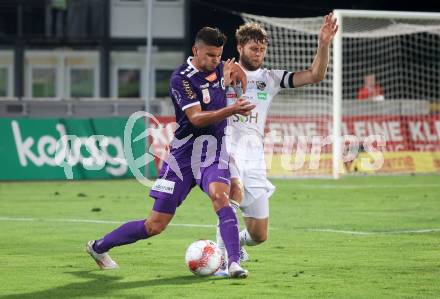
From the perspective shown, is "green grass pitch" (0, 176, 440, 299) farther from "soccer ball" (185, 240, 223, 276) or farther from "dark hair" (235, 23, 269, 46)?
"dark hair" (235, 23, 269, 46)

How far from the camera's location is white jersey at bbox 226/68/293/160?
1109 cm

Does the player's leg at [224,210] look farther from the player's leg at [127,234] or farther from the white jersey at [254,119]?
the white jersey at [254,119]

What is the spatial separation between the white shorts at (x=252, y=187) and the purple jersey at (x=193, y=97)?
0.81 m

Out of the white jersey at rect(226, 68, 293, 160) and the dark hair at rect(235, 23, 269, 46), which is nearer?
the dark hair at rect(235, 23, 269, 46)

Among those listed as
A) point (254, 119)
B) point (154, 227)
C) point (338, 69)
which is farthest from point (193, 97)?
point (338, 69)

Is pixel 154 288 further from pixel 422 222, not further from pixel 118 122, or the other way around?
pixel 118 122

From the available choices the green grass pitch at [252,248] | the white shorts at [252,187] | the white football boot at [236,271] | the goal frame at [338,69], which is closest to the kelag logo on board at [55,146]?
the green grass pitch at [252,248]

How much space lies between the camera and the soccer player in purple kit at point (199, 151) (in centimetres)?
981

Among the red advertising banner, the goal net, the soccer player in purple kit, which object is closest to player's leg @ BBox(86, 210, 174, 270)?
the soccer player in purple kit

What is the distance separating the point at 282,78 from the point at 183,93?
148 cm

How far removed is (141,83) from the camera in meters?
41.8

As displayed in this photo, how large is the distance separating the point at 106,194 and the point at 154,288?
11113 mm

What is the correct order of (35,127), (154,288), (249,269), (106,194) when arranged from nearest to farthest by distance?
(154,288), (249,269), (106,194), (35,127)

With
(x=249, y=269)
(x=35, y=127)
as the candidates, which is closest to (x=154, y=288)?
(x=249, y=269)
